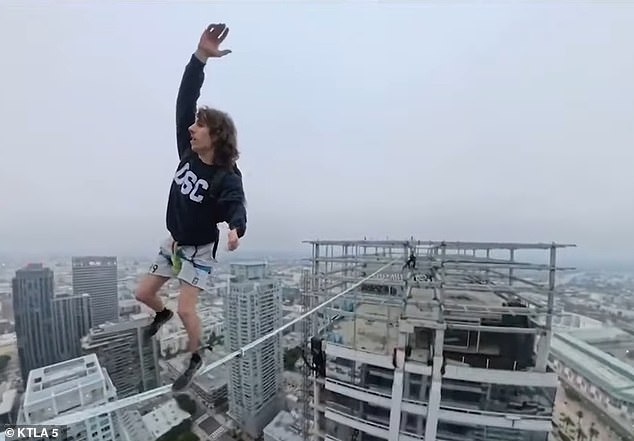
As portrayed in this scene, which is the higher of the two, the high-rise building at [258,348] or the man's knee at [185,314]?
the man's knee at [185,314]

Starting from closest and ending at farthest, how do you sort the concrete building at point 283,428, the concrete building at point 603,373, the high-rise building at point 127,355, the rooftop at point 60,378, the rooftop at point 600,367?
1. the rooftop at point 60,378
2. the high-rise building at point 127,355
3. the concrete building at point 603,373
4. the rooftop at point 600,367
5. the concrete building at point 283,428

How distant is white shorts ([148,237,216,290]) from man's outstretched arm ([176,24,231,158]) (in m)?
0.35

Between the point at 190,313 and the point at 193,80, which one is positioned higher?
the point at 193,80

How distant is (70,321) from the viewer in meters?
2.29

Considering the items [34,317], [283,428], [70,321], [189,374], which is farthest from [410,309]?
[34,317]

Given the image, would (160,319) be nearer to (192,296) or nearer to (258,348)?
(192,296)

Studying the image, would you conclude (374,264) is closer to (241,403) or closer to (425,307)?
(425,307)

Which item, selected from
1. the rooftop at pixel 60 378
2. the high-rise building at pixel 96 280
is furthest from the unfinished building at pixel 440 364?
the high-rise building at pixel 96 280

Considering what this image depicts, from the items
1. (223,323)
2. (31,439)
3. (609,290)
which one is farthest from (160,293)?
(609,290)

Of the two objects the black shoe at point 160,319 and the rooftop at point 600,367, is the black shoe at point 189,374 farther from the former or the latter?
the rooftop at point 600,367

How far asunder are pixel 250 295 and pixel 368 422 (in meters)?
1.31

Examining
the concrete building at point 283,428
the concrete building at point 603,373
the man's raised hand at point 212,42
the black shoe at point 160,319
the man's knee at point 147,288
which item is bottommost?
the concrete building at point 283,428

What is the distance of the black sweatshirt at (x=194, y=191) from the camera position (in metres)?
0.81

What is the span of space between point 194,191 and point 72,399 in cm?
91
